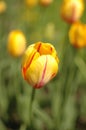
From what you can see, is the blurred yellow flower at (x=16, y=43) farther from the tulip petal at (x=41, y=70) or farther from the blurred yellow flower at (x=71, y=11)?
the tulip petal at (x=41, y=70)

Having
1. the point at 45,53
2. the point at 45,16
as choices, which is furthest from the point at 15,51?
the point at 45,16

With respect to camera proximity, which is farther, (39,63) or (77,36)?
(77,36)

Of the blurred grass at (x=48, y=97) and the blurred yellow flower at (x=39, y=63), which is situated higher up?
the blurred yellow flower at (x=39, y=63)

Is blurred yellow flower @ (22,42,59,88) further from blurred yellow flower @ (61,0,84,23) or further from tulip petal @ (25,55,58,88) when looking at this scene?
blurred yellow flower @ (61,0,84,23)

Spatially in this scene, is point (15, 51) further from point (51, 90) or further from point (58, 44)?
point (58, 44)

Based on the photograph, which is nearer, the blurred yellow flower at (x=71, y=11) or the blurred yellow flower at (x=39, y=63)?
the blurred yellow flower at (x=39, y=63)

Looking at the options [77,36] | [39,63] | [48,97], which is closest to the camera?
[39,63]

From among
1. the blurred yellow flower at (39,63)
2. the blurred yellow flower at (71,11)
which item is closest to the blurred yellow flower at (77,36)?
the blurred yellow flower at (71,11)

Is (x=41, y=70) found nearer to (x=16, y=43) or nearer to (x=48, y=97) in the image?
(x=16, y=43)

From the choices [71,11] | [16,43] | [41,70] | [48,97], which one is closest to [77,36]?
[71,11]
